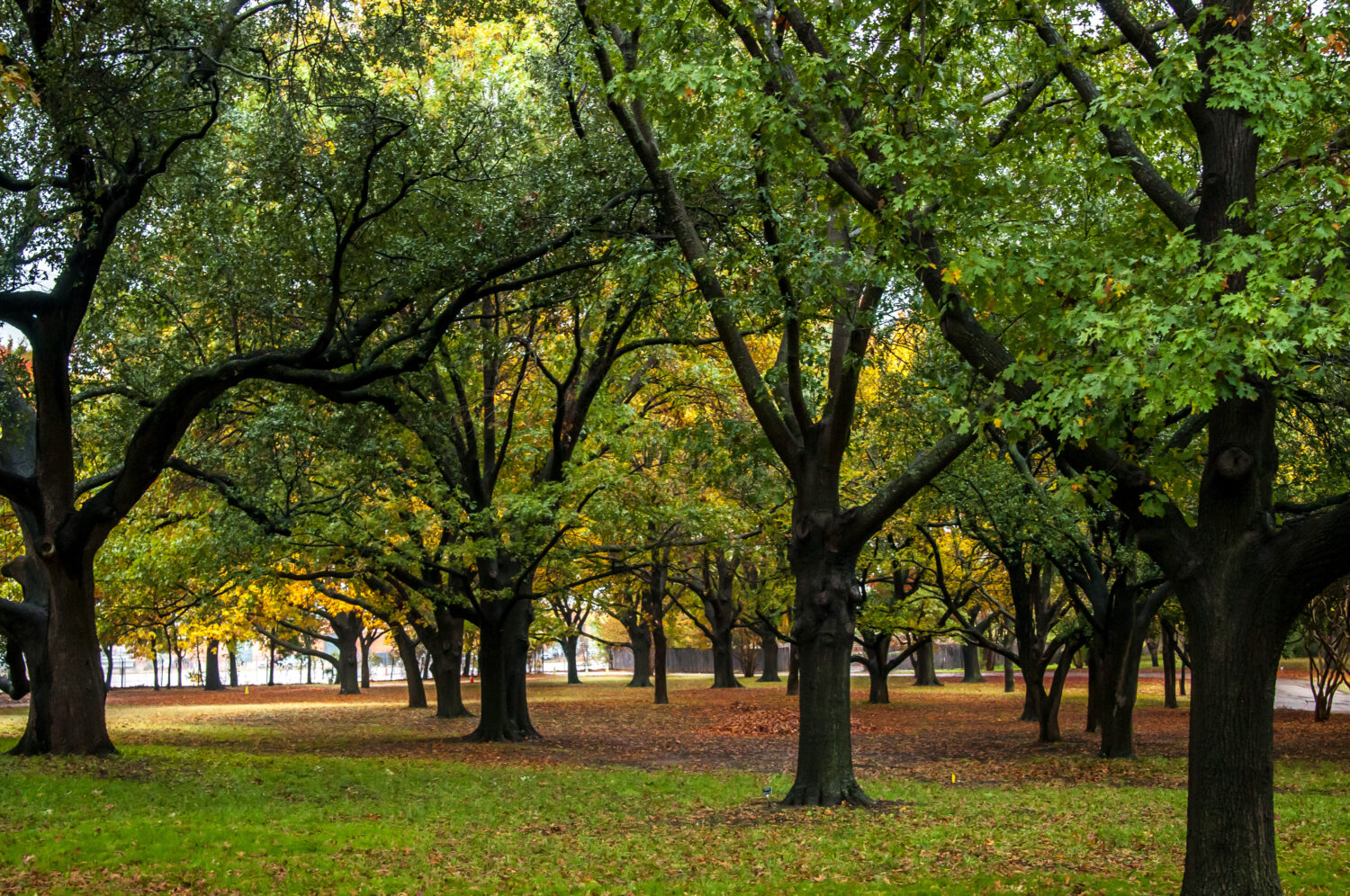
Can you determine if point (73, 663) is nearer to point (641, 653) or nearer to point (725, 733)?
point (725, 733)

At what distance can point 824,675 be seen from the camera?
37.6 ft

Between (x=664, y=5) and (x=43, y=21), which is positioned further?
(x=43, y=21)

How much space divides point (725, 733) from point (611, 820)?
11805 mm

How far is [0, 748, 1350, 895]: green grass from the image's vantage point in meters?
7.90

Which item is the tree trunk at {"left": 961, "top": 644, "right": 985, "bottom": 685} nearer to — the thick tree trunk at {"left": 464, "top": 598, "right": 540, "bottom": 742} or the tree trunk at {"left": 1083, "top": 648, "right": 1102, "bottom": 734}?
the tree trunk at {"left": 1083, "top": 648, "right": 1102, "bottom": 734}

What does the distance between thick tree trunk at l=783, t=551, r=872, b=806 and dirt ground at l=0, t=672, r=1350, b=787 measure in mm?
4166

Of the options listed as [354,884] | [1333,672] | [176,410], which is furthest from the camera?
[1333,672]

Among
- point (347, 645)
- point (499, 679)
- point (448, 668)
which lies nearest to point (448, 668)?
point (448, 668)

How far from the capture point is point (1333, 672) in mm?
24656

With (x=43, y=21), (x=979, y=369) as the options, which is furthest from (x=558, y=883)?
(x=43, y=21)

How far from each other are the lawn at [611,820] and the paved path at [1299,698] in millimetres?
12066

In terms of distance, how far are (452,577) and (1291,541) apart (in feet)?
53.6

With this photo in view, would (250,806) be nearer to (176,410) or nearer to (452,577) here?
(176,410)

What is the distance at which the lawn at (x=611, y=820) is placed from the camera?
800 cm
